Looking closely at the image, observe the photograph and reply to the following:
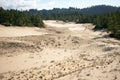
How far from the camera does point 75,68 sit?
21.9 metres

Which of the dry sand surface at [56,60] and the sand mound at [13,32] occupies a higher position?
the sand mound at [13,32]

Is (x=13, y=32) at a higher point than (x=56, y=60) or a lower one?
higher

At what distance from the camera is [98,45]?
1266 inches

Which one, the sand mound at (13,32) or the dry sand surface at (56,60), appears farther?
the sand mound at (13,32)

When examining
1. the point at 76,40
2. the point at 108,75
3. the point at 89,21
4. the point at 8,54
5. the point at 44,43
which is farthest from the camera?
the point at 89,21

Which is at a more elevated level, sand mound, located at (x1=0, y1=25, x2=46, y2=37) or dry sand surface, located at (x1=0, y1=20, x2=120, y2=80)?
sand mound, located at (x1=0, y1=25, x2=46, y2=37)

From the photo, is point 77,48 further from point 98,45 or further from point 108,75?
point 108,75

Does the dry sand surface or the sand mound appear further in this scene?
the sand mound

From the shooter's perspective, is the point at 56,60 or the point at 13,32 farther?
the point at 13,32

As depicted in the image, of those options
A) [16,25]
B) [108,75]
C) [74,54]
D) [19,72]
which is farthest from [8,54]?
[16,25]

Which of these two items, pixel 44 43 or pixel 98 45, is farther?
pixel 44 43

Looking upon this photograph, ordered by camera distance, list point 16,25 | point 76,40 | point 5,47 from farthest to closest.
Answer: point 16,25 → point 76,40 → point 5,47

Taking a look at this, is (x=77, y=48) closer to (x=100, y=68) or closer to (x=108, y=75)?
(x=100, y=68)

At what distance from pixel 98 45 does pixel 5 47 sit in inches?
584
